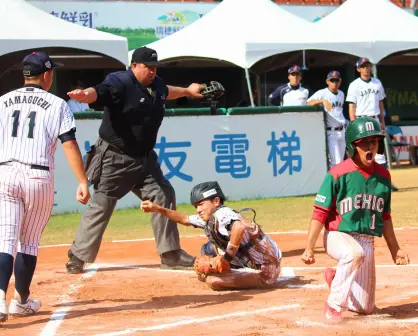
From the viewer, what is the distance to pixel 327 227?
6.53m

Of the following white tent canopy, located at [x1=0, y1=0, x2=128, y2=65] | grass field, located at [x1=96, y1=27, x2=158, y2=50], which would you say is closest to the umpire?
white tent canopy, located at [x1=0, y1=0, x2=128, y2=65]

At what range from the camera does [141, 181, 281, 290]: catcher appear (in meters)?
7.52

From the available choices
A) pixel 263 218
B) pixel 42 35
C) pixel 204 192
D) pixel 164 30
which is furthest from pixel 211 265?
pixel 164 30

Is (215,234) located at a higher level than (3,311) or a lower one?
higher

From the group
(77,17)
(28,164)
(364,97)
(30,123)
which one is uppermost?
(77,17)

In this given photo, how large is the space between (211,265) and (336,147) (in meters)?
8.52

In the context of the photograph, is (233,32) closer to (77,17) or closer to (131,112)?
(77,17)

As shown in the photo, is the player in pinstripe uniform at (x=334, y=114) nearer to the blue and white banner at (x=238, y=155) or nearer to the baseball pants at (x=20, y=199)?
the blue and white banner at (x=238, y=155)

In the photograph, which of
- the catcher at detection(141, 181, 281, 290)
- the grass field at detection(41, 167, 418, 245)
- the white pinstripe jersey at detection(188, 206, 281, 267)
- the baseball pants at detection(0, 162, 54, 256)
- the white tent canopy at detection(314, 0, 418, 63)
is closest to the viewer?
the baseball pants at detection(0, 162, 54, 256)

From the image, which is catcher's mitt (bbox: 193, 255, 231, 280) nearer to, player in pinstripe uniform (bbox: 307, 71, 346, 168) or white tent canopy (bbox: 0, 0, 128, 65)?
player in pinstripe uniform (bbox: 307, 71, 346, 168)

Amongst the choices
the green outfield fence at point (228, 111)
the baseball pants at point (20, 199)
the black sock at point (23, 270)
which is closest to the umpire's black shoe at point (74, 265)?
the black sock at point (23, 270)

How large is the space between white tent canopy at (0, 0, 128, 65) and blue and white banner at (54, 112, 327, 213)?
3.80 m

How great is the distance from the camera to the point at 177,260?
9.23 m

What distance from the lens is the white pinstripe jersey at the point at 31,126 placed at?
664cm
